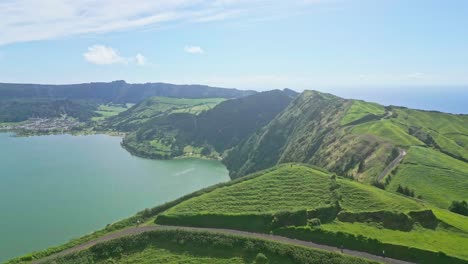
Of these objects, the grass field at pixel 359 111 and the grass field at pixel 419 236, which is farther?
the grass field at pixel 359 111

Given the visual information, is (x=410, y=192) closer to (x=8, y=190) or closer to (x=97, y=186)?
(x=97, y=186)

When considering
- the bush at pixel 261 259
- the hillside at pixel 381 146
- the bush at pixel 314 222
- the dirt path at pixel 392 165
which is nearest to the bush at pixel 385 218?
the bush at pixel 314 222

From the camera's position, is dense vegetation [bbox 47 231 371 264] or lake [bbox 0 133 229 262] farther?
lake [bbox 0 133 229 262]

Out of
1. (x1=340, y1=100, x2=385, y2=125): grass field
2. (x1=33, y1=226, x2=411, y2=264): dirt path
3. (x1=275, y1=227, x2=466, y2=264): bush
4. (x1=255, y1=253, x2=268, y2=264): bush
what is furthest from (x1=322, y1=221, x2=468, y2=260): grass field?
(x1=340, y1=100, x2=385, y2=125): grass field

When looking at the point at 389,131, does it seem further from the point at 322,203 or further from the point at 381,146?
the point at 322,203

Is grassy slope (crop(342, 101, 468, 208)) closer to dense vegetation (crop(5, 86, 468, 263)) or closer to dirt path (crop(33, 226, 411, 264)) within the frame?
dense vegetation (crop(5, 86, 468, 263))

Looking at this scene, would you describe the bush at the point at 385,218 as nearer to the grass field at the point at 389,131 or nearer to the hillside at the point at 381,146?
the hillside at the point at 381,146

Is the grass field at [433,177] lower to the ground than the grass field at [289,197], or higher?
higher

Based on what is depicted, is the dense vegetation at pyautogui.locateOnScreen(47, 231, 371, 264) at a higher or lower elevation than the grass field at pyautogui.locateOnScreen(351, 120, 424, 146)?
lower
